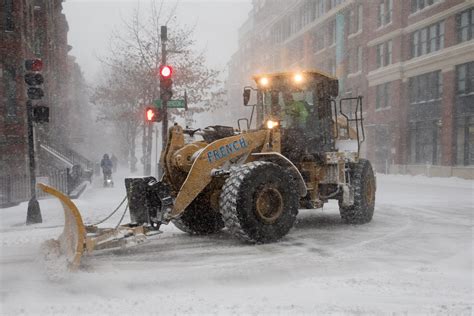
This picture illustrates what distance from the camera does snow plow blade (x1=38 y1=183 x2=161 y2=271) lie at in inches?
236

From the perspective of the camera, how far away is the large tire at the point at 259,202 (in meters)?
7.15

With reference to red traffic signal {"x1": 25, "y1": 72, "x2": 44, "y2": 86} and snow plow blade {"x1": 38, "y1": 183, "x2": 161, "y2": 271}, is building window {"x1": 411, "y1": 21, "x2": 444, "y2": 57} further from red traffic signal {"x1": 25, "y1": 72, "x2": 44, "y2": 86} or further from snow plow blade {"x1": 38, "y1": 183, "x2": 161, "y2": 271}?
snow plow blade {"x1": 38, "y1": 183, "x2": 161, "y2": 271}

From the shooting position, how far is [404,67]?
3425 cm

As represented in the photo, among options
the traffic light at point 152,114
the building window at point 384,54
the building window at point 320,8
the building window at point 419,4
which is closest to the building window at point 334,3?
the building window at point 320,8

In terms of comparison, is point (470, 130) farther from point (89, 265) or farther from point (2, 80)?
point (89, 265)

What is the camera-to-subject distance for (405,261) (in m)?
6.48

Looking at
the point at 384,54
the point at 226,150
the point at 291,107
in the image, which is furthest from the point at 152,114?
the point at 384,54

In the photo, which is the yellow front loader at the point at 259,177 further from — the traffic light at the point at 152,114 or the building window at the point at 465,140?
the building window at the point at 465,140

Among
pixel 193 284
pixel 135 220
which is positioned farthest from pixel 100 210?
pixel 193 284

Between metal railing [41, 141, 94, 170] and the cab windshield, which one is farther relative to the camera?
metal railing [41, 141, 94, 170]

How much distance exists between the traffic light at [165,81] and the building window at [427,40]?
23700 millimetres

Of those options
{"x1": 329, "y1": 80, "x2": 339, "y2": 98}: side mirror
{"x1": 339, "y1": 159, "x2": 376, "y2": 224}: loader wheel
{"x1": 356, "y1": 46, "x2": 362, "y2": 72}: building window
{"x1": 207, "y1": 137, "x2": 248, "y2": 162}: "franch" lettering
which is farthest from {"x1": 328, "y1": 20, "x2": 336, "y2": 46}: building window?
{"x1": 207, "y1": 137, "x2": 248, "y2": 162}: "franch" lettering

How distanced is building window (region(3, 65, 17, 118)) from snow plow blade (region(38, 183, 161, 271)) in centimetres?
1541

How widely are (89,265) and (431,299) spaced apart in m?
4.21
